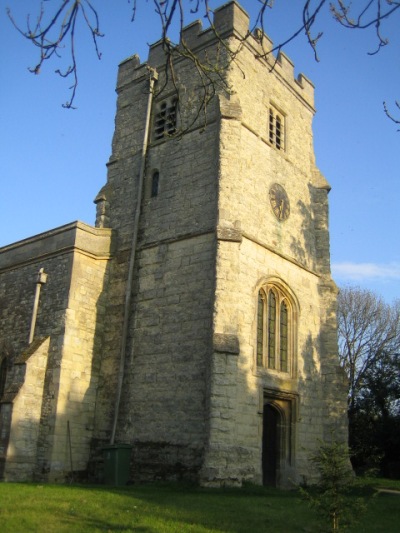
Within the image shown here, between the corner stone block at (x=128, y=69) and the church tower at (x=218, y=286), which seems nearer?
the church tower at (x=218, y=286)

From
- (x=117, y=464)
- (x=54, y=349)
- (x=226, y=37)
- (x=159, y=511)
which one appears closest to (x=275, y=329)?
(x=117, y=464)

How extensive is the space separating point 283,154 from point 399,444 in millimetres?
13331

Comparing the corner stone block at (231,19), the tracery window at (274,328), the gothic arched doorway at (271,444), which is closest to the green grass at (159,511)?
the gothic arched doorway at (271,444)

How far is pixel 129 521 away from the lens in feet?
26.4

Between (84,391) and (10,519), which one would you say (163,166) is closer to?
(84,391)

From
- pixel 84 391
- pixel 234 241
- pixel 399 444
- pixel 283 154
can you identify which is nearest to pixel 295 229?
pixel 283 154

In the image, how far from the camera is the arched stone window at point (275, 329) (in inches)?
606

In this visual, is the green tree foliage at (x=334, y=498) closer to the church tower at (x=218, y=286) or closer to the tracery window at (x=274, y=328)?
the church tower at (x=218, y=286)

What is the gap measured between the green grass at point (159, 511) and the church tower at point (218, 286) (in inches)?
73.5

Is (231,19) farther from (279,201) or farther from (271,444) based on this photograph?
(271,444)

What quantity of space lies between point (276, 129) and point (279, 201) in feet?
9.71

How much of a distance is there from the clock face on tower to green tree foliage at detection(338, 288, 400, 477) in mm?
9052

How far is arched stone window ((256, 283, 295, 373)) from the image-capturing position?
15383 millimetres

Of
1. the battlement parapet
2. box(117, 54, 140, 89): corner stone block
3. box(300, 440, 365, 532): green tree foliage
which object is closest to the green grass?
box(300, 440, 365, 532): green tree foliage
